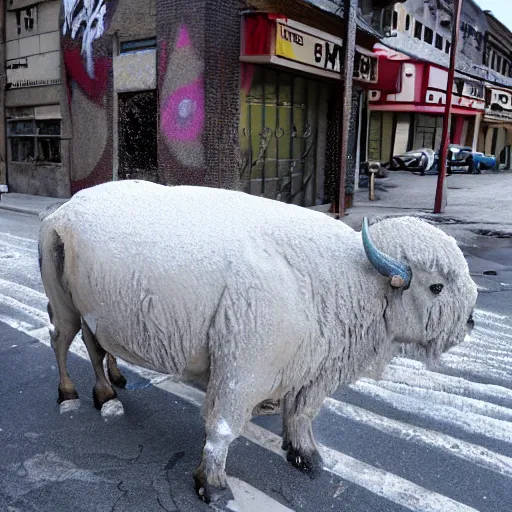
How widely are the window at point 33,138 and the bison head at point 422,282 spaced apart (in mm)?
15215

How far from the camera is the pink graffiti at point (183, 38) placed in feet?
39.8

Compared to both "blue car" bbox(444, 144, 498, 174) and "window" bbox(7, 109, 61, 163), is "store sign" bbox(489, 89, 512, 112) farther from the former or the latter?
"window" bbox(7, 109, 61, 163)

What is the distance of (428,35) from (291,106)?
16.3 metres

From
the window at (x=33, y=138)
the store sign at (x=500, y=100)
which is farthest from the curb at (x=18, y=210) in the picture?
the store sign at (x=500, y=100)

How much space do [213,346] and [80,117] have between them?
13972 mm

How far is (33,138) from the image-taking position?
1705 cm

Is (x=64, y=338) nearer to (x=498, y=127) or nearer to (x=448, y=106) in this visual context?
(x=448, y=106)

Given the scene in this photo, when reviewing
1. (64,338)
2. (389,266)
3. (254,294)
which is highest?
(389,266)

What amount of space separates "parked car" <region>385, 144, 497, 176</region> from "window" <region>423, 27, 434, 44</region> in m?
5.70

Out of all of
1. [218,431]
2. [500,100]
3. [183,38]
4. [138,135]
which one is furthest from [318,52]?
[500,100]

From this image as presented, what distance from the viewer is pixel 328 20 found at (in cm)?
1350

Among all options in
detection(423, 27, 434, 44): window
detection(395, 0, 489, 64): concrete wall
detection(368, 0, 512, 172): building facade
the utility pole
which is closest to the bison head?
detection(368, 0, 512, 172): building facade

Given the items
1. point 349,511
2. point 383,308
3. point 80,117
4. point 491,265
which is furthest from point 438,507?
point 80,117

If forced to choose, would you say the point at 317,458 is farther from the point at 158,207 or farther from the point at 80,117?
the point at 80,117
